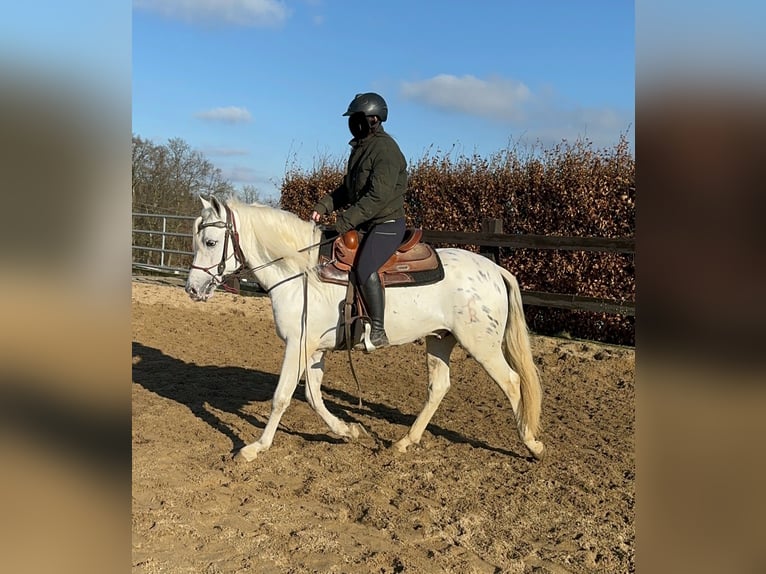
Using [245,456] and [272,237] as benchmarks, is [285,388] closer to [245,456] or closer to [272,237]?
[245,456]

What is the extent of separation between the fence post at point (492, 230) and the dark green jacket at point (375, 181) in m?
4.44

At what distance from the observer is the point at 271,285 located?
4.30 metres

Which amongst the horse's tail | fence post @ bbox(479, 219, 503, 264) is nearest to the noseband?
the horse's tail

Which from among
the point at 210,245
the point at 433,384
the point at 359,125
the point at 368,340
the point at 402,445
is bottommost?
the point at 402,445

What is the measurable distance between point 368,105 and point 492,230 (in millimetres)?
4815

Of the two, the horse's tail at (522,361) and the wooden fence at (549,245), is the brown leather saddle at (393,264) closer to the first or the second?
the horse's tail at (522,361)

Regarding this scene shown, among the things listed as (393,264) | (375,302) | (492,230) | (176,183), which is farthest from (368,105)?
(176,183)

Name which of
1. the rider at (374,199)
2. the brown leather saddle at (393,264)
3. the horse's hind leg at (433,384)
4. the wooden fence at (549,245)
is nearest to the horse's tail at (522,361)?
the horse's hind leg at (433,384)

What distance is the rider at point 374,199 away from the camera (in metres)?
4.18

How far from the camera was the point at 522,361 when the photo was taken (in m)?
4.40

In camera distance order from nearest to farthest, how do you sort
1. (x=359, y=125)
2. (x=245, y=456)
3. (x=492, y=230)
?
1. (x=245, y=456)
2. (x=359, y=125)
3. (x=492, y=230)
